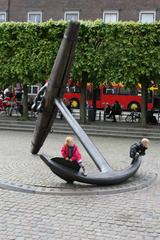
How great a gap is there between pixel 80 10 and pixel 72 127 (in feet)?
108

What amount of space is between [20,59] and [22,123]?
11.1ft

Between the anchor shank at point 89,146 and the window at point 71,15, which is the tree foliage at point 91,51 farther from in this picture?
the window at point 71,15

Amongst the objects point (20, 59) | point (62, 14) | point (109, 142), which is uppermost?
point (62, 14)

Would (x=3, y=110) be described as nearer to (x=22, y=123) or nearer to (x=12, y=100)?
(x=12, y=100)

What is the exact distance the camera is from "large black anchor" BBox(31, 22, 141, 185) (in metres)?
9.52

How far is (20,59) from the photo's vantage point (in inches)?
938

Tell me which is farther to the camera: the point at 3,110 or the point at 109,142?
the point at 3,110

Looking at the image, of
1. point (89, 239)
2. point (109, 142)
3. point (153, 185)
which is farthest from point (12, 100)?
point (89, 239)

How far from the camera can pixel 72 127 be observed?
37.6 feet

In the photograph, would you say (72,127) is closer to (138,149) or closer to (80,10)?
(138,149)

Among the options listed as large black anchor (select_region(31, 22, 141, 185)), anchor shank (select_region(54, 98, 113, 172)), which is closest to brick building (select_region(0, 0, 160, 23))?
large black anchor (select_region(31, 22, 141, 185))

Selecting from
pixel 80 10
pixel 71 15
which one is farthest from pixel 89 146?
pixel 71 15

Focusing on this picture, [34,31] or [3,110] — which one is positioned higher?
[34,31]

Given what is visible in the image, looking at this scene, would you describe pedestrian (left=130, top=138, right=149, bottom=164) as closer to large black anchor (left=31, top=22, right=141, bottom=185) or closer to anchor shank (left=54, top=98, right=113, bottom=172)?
large black anchor (left=31, top=22, right=141, bottom=185)
